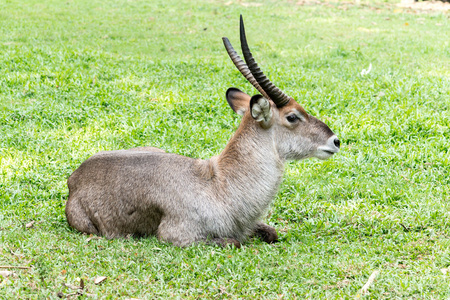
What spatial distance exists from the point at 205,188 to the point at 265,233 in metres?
0.70

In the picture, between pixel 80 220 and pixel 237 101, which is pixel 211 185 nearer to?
pixel 237 101

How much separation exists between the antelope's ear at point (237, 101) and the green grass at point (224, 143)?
44.9 inches

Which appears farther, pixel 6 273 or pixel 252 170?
pixel 252 170

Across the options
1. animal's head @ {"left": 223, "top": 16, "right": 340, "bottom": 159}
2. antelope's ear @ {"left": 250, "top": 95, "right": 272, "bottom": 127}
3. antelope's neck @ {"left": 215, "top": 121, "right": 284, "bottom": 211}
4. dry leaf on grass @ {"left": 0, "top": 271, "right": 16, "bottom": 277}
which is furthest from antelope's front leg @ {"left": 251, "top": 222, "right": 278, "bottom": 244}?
dry leaf on grass @ {"left": 0, "top": 271, "right": 16, "bottom": 277}

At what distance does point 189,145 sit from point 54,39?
6.87 m

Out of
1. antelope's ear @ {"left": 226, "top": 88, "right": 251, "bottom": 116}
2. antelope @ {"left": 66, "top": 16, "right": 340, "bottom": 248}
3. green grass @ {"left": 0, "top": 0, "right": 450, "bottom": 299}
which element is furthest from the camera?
antelope's ear @ {"left": 226, "top": 88, "right": 251, "bottom": 116}

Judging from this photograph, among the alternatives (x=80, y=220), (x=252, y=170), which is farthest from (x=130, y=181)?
(x=252, y=170)

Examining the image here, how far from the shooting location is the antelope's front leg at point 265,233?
495 cm

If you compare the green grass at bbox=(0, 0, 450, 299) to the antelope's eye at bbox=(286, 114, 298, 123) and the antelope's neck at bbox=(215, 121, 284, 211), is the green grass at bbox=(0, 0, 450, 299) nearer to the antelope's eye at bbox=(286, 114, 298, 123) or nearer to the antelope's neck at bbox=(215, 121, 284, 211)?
the antelope's neck at bbox=(215, 121, 284, 211)

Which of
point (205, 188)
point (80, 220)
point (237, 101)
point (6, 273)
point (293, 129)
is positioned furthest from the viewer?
point (237, 101)

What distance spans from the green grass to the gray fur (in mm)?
189

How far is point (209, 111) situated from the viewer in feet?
26.0

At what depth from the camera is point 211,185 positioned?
488 cm

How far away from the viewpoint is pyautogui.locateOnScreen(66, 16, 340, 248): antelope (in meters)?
4.75
